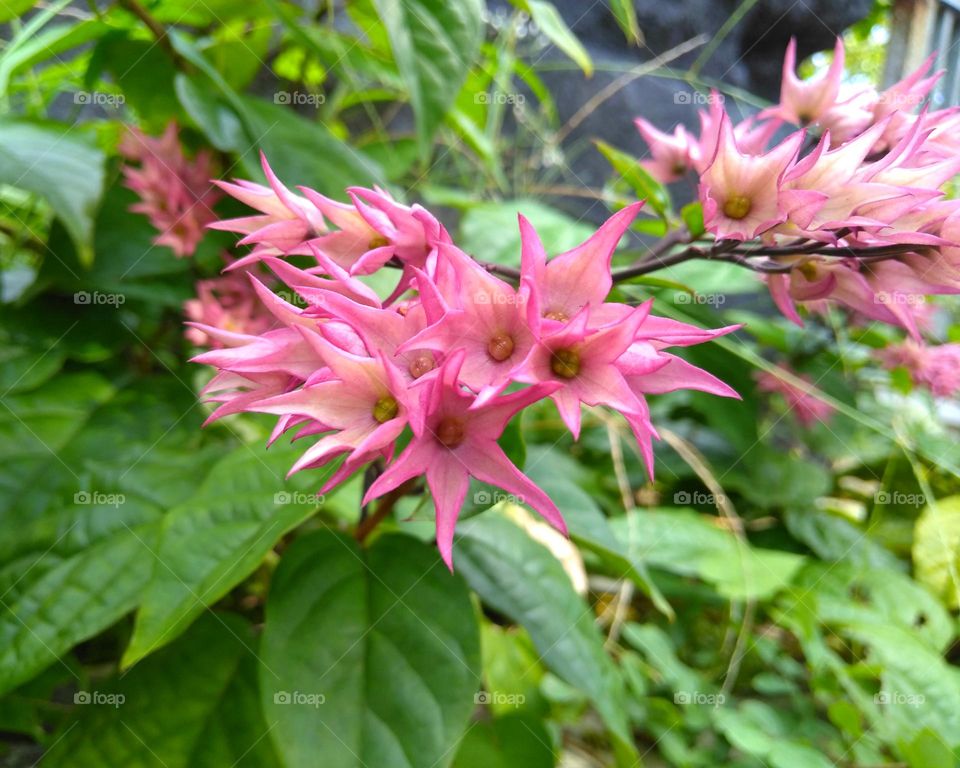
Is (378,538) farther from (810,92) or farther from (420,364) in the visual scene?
(810,92)

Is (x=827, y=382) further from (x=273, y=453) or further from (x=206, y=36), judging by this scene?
(x=206, y=36)
